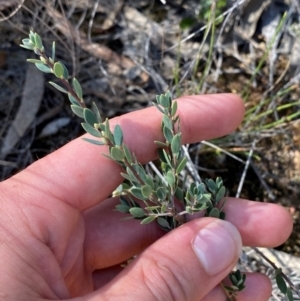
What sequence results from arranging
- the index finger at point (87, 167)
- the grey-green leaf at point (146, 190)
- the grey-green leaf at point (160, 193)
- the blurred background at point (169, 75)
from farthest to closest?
the blurred background at point (169, 75) < the index finger at point (87, 167) < the grey-green leaf at point (160, 193) < the grey-green leaf at point (146, 190)

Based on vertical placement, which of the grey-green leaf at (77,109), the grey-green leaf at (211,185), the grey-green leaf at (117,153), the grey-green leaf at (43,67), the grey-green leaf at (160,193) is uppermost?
the grey-green leaf at (43,67)

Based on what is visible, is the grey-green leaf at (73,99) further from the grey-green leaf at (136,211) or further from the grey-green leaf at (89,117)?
the grey-green leaf at (136,211)

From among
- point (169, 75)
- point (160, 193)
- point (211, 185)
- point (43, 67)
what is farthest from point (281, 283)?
point (169, 75)

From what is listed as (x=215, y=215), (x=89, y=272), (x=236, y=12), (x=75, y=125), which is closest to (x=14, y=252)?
(x=89, y=272)

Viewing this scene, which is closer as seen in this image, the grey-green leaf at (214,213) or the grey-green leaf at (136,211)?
the grey-green leaf at (136,211)

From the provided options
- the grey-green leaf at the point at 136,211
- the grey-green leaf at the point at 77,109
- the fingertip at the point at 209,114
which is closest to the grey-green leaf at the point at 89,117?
the grey-green leaf at the point at 77,109

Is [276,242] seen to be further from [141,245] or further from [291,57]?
[291,57]

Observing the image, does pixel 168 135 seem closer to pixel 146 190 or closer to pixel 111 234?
pixel 146 190
